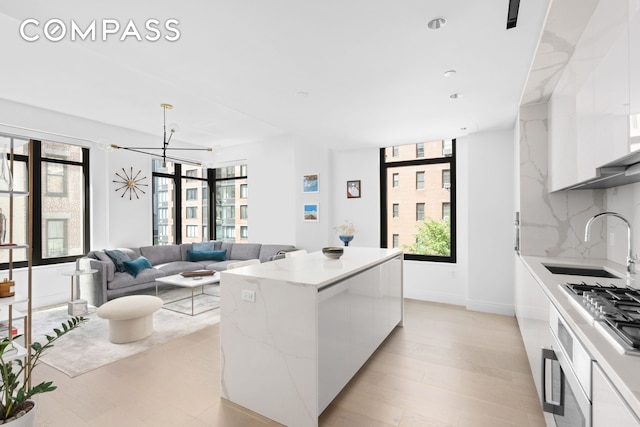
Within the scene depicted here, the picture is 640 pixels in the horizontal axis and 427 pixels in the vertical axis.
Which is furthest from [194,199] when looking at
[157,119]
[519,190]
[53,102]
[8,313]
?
[519,190]

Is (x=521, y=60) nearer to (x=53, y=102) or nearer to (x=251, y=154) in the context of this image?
(x=251, y=154)

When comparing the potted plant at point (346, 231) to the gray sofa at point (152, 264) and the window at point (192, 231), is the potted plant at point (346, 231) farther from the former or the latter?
the window at point (192, 231)

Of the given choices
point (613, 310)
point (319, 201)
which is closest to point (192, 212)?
point (319, 201)

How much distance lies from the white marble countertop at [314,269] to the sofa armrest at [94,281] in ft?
9.94

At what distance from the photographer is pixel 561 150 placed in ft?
7.97

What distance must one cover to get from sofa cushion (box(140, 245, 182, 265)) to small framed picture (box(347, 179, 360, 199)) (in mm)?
3478

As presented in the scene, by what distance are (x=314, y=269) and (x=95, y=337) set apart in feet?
8.96

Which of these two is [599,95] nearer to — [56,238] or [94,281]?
[94,281]

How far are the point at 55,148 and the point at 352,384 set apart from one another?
555 cm

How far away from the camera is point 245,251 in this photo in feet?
19.8

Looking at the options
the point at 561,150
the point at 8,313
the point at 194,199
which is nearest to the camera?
the point at 8,313

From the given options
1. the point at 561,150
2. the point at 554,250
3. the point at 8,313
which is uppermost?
the point at 561,150

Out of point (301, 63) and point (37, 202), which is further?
point (37, 202)

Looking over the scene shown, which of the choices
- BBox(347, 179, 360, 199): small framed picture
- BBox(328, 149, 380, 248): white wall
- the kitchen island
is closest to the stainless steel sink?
the kitchen island
